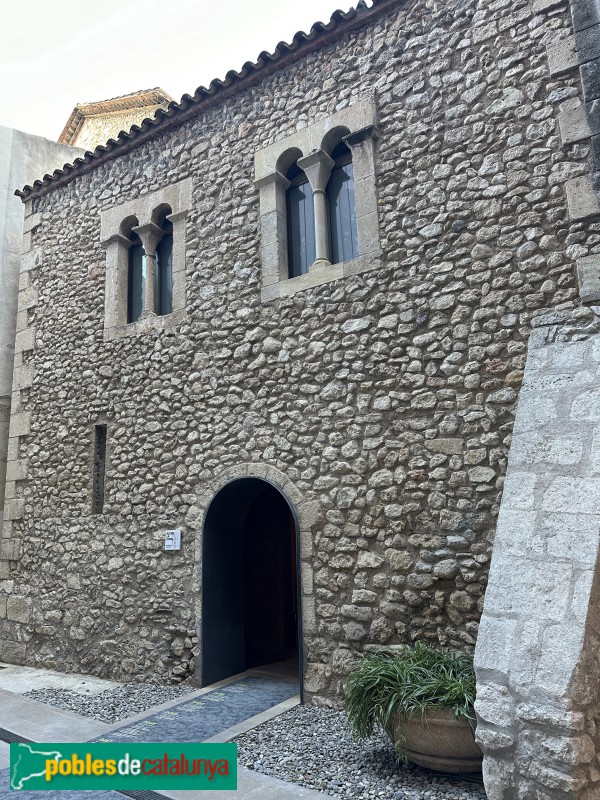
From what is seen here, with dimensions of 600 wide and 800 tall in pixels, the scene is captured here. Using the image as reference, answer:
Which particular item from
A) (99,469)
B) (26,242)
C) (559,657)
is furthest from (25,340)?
(559,657)

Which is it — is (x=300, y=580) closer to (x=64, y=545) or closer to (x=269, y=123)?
(x=64, y=545)

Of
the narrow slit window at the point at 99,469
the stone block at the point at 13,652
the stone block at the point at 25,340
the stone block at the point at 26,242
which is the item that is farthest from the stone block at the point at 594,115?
the stone block at the point at 13,652

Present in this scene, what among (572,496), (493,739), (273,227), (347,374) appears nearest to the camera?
(493,739)

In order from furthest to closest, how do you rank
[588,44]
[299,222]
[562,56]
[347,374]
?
[299,222], [347,374], [562,56], [588,44]

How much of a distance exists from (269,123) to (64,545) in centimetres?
493

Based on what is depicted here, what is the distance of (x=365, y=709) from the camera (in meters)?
3.39

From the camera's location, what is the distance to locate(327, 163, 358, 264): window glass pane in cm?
527

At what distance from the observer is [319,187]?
213 inches

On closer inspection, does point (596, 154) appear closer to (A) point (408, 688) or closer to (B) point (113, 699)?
(A) point (408, 688)

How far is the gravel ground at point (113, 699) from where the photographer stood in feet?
15.4

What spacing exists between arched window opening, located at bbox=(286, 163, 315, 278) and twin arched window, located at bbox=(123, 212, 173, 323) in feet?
5.05

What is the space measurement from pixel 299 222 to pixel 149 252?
1913mm

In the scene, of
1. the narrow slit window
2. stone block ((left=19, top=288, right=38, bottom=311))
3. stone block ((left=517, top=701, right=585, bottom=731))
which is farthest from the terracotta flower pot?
stone block ((left=19, top=288, right=38, bottom=311))

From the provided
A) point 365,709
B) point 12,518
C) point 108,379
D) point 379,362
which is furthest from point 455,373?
point 12,518
